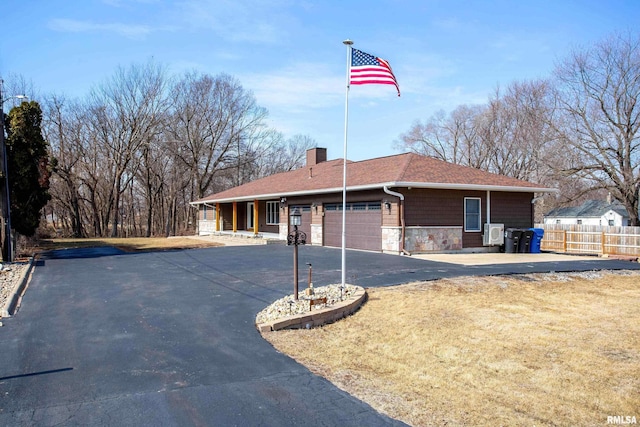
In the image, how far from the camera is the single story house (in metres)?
16.1

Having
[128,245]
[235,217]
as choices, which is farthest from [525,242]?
[128,245]

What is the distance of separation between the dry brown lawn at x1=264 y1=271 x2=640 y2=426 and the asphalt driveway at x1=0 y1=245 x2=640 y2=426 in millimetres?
509

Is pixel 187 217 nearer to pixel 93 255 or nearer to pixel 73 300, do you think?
pixel 93 255

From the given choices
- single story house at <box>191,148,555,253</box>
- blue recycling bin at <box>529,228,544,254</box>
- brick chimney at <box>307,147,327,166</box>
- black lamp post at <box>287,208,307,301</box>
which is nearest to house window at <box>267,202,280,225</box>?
single story house at <box>191,148,555,253</box>

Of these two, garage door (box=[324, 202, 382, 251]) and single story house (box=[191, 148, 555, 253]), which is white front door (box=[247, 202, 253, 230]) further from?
garage door (box=[324, 202, 382, 251])

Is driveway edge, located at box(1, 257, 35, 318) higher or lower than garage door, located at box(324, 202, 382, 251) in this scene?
lower

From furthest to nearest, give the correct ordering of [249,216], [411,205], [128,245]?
[249,216] < [128,245] < [411,205]

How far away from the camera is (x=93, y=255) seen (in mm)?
16859

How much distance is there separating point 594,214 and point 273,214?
35.8 metres

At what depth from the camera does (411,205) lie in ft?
53.1

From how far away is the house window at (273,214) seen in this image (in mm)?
25181

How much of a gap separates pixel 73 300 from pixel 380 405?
6602mm

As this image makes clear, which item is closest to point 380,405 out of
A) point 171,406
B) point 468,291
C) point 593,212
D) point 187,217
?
point 171,406

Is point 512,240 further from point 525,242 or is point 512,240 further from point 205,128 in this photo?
point 205,128
